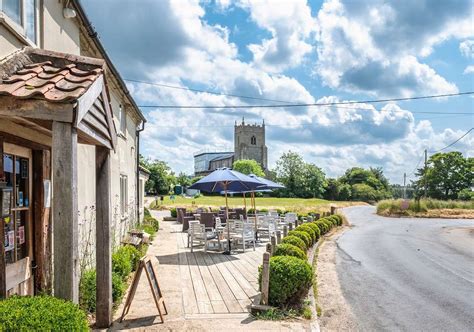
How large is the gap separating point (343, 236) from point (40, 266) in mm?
15542

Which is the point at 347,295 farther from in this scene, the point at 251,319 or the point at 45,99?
the point at 45,99

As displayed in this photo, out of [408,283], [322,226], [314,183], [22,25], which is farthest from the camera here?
[314,183]

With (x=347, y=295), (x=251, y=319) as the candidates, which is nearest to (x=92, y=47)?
(x=251, y=319)

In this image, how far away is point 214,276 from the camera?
28.2ft

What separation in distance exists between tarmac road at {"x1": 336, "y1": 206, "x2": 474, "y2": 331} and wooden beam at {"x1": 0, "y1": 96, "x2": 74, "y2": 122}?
5310 millimetres

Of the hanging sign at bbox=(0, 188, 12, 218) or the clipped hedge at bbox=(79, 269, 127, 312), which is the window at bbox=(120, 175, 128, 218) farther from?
the hanging sign at bbox=(0, 188, 12, 218)

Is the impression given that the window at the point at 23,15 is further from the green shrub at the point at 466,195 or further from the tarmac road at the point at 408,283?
the green shrub at the point at 466,195

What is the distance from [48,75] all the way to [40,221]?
2.31 metres

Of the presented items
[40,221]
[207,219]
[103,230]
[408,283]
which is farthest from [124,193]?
[408,283]

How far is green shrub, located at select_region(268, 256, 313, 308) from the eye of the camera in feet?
21.3

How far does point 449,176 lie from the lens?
58.9 meters

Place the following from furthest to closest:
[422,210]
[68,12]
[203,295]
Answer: [422,210]
[203,295]
[68,12]

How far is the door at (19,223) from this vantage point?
439cm

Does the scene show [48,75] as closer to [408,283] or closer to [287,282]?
[287,282]
